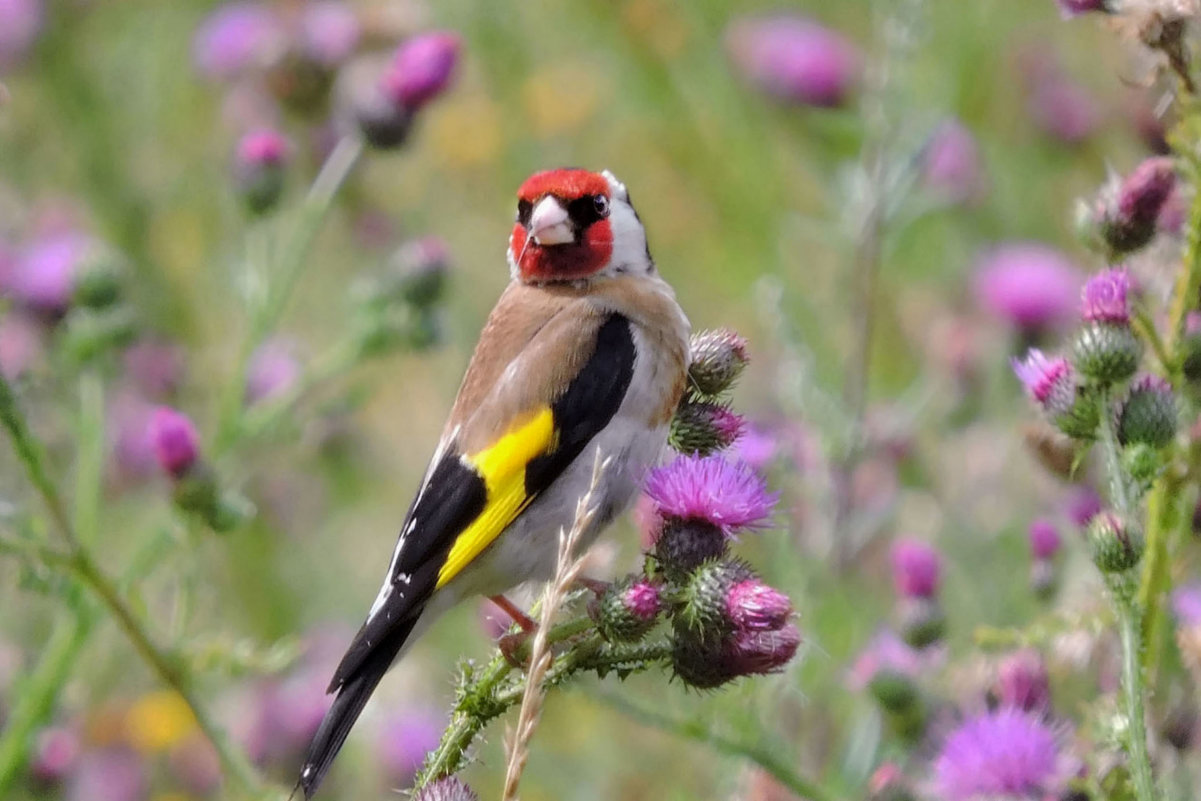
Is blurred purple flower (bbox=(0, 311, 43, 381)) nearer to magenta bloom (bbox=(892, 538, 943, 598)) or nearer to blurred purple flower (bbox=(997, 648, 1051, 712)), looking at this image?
magenta bloom (bbox=(892, 538, 943, 598))

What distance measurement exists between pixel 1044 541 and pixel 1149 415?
1.07m

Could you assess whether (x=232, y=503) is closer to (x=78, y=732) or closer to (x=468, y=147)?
(x=78, y=732)

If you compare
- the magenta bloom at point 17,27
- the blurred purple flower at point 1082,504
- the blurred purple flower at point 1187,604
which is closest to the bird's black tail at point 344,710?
the blurred purple flower at point 1082,504

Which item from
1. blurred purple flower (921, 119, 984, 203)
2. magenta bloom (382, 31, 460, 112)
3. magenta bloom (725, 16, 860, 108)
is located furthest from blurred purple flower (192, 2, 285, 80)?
blurred purple flower (921, 119, 984, 203)

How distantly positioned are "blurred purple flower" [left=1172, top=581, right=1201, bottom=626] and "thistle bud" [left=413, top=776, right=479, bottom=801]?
1445mm

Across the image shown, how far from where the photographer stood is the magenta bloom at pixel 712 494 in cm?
218

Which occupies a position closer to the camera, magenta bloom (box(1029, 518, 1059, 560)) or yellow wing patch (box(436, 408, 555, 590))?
yellow wing patch (box(436, 408, 555, 590))

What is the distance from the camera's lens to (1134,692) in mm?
1880

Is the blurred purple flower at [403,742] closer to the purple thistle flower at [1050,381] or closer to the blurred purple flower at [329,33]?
the purple thistle flower at [1050,381]

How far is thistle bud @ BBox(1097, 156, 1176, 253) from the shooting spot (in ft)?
Answer: 8.18

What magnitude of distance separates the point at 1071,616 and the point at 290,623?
3070 millimetres

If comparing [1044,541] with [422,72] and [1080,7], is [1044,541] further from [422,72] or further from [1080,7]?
[422,72]

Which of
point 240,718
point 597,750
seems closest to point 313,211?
point 240,718

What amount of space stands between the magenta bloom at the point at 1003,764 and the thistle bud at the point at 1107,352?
564mm
